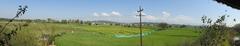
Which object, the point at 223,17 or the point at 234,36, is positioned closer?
the point at 223,17

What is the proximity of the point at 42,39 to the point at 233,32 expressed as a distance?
1263 inches

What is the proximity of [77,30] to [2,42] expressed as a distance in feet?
554

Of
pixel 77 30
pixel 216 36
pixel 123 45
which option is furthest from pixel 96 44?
pixel 216 36

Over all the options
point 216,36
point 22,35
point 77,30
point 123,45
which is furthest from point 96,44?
point 216,36

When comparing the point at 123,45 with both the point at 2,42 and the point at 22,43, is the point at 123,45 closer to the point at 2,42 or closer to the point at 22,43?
the point at 22,43

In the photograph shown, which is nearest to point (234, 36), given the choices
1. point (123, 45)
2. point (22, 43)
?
point (22, 43)

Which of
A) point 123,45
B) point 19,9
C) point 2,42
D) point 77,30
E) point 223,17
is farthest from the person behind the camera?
point 77,30

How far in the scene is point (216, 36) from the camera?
3734 cm

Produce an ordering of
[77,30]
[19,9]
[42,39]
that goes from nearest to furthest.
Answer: [19,9] < [42,39] < [77,30]

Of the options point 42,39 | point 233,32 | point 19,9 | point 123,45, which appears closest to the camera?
point 19,9

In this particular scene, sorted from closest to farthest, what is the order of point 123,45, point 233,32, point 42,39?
point 233,32, point 42,39, point 123,45

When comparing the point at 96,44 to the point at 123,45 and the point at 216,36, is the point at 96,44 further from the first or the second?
the point at 216,36

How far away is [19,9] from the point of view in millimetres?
10836

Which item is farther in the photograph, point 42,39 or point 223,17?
point 42,39
